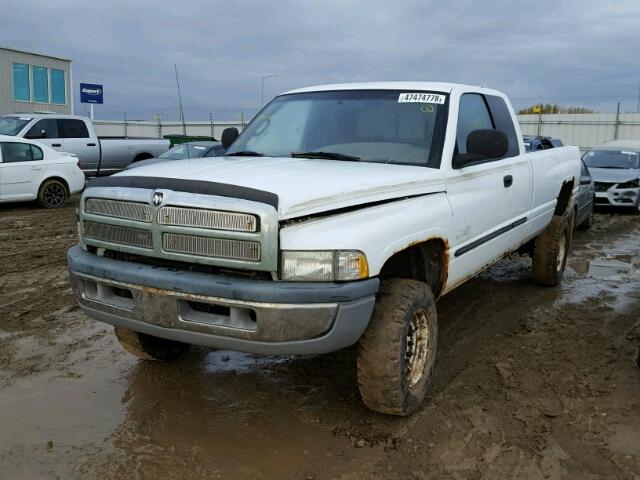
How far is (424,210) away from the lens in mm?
3773

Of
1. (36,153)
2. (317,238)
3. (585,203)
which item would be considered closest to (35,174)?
(36,153)

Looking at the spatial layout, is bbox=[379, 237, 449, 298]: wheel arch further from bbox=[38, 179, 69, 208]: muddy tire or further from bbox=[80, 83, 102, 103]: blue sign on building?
bbox=[80, 83, 102, 103]: blue sign on building

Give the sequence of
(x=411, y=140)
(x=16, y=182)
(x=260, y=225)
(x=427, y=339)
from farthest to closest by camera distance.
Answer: (x=16, y=182)
(x=411, y=140)
(x=427, y=339)
(x=260, y=225)

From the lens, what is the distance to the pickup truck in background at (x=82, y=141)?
1478 cm

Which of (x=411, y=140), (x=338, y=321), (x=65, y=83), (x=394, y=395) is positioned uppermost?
(x=65, y=83)

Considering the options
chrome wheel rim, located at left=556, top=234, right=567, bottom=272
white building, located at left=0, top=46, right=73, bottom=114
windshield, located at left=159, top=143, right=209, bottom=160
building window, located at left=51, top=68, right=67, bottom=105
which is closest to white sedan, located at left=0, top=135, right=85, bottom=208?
windshield, located at left=159, top=143, right=209, bottom=160

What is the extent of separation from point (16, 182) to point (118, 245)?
9893 mm

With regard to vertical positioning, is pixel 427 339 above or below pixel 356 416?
above

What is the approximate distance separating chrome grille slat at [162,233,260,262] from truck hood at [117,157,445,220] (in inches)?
8.9

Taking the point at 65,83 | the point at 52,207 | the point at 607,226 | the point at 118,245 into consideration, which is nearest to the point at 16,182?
the point at 52,207

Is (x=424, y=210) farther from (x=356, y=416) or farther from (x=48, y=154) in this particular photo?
(x=48, y=154)

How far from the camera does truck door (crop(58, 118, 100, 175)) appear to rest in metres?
15.5

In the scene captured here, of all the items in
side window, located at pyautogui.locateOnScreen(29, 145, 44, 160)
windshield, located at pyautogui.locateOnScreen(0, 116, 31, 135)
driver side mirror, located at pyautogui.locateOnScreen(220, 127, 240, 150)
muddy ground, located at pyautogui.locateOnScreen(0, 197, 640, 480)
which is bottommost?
muddy ground, located at pyautogui.locateOnScreen(0, 197, 640, 480)

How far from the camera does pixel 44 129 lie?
15094 millimetres
